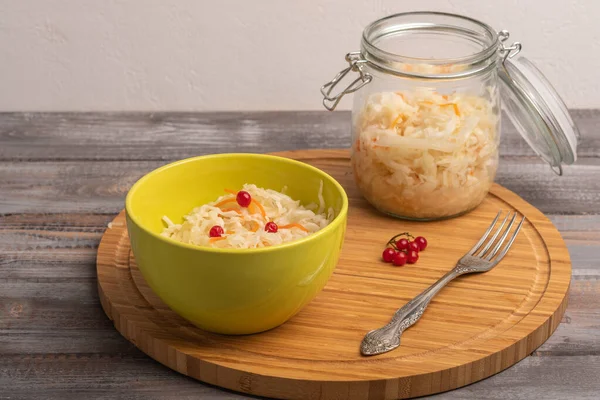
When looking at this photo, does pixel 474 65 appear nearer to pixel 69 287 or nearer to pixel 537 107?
pixel 537 107

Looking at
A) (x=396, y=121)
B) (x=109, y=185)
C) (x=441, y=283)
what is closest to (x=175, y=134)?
(x=109, y=185)

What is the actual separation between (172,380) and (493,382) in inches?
19.9

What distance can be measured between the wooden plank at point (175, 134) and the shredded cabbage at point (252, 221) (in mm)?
756

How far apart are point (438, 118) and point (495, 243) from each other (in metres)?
0.27

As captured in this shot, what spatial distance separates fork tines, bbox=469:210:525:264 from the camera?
1.57 meters

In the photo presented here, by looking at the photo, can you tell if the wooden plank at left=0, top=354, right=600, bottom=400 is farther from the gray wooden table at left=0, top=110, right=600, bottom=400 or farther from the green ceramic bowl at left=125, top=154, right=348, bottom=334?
the green ceramic bowl at left=125, top=154, right=348, bottom=334

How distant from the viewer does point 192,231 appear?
1350 mm

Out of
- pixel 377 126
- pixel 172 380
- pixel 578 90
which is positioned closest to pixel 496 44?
pixel 377 126

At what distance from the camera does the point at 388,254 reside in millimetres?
1540

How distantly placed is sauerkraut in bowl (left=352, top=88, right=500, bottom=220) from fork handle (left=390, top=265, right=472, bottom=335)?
0.24 m

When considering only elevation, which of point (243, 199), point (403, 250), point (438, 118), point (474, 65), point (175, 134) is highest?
point (474, 65)

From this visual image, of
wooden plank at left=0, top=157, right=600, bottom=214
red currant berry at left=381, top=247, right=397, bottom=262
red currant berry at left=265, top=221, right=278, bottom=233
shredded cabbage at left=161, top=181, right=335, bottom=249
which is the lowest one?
wooden plank at left=0, top=157, right=600, bottom=214


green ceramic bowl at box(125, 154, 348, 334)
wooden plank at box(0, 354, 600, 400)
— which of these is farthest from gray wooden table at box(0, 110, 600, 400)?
green ceramic bowl at box(125, 154, 348, 334)

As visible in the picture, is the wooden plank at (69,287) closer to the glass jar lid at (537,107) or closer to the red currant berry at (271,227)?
the glass jar lid at (537,107)
